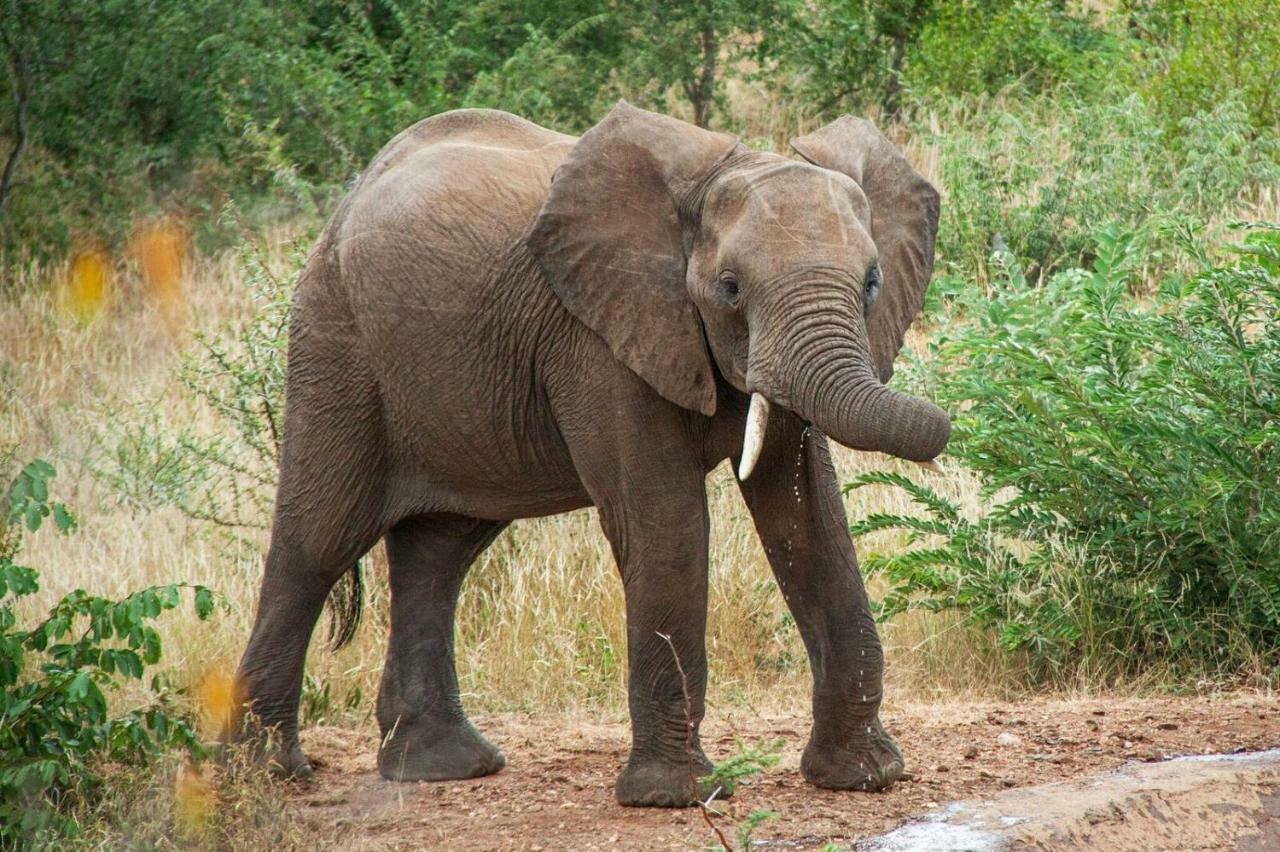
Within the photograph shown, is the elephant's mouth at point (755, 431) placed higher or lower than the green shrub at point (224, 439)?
lower

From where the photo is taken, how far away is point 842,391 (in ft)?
14.0

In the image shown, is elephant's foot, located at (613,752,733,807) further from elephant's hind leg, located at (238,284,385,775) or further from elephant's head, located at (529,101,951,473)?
elephant's hind leg, located at (238,284,385,775)

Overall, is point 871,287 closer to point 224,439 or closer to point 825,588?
point 825,588

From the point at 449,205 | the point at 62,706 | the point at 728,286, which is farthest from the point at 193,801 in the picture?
the point at 728,286

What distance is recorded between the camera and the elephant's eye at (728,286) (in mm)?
4688

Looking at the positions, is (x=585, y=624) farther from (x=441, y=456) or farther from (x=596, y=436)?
(x=596, y=436)

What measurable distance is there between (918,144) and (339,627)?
869 centimetres

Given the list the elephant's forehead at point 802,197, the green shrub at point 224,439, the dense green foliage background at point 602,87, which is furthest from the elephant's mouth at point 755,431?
the dense green foliage background at point 602,87

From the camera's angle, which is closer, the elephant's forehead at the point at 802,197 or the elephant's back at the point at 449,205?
the elephant's forehead at the point at 802,197

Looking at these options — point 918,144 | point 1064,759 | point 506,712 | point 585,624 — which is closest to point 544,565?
point 585,624

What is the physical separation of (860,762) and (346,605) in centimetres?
221

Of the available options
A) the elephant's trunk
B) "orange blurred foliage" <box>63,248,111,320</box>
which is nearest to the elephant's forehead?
the elephant's trunk

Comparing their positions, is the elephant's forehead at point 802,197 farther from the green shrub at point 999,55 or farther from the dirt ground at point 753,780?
the green shrub at point 999,55

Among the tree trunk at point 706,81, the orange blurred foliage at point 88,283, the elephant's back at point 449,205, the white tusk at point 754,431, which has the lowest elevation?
the white tusk at point 754,431
